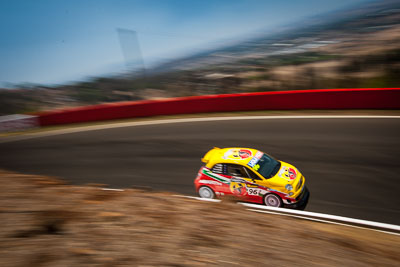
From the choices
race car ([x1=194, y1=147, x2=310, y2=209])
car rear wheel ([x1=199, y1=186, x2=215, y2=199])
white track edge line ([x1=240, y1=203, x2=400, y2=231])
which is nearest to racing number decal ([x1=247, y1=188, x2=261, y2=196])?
race car ([x1=194, y1=147, x2=310, y2=209])

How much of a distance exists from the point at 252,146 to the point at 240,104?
5618 millimetres

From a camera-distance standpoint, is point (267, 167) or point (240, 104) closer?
point (267, 167)

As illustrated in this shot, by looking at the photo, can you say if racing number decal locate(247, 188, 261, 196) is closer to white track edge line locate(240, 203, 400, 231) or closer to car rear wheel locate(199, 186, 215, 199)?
white track edge line locate(240, 203, 400, 231)

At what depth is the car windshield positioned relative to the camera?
775 centimetres

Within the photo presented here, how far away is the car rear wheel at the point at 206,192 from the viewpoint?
8.20 meters

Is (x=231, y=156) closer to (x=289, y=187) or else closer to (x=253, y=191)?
(x=253, y=191)

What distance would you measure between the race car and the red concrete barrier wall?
8377 mm

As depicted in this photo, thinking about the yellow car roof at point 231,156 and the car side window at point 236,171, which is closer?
the car side window at point 236,171

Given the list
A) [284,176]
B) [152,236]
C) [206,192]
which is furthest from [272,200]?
[152,236]

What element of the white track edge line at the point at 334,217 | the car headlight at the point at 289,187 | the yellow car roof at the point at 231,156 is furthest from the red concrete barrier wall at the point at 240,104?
the white track edge line at the point at 334,217

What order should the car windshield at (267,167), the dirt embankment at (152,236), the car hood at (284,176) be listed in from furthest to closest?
the car windshield at (267,167) → the car hood at (284,176) → the dirt embankment at (152,236)

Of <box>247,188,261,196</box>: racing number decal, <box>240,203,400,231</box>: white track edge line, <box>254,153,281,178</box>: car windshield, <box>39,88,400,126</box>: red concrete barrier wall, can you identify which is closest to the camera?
<box>240,203,400,231</box>: white track edge line

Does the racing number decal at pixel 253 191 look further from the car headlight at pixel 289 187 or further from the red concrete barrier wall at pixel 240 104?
the red concrete barrier wall at pixel 240 104

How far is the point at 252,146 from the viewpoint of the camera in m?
11.7
